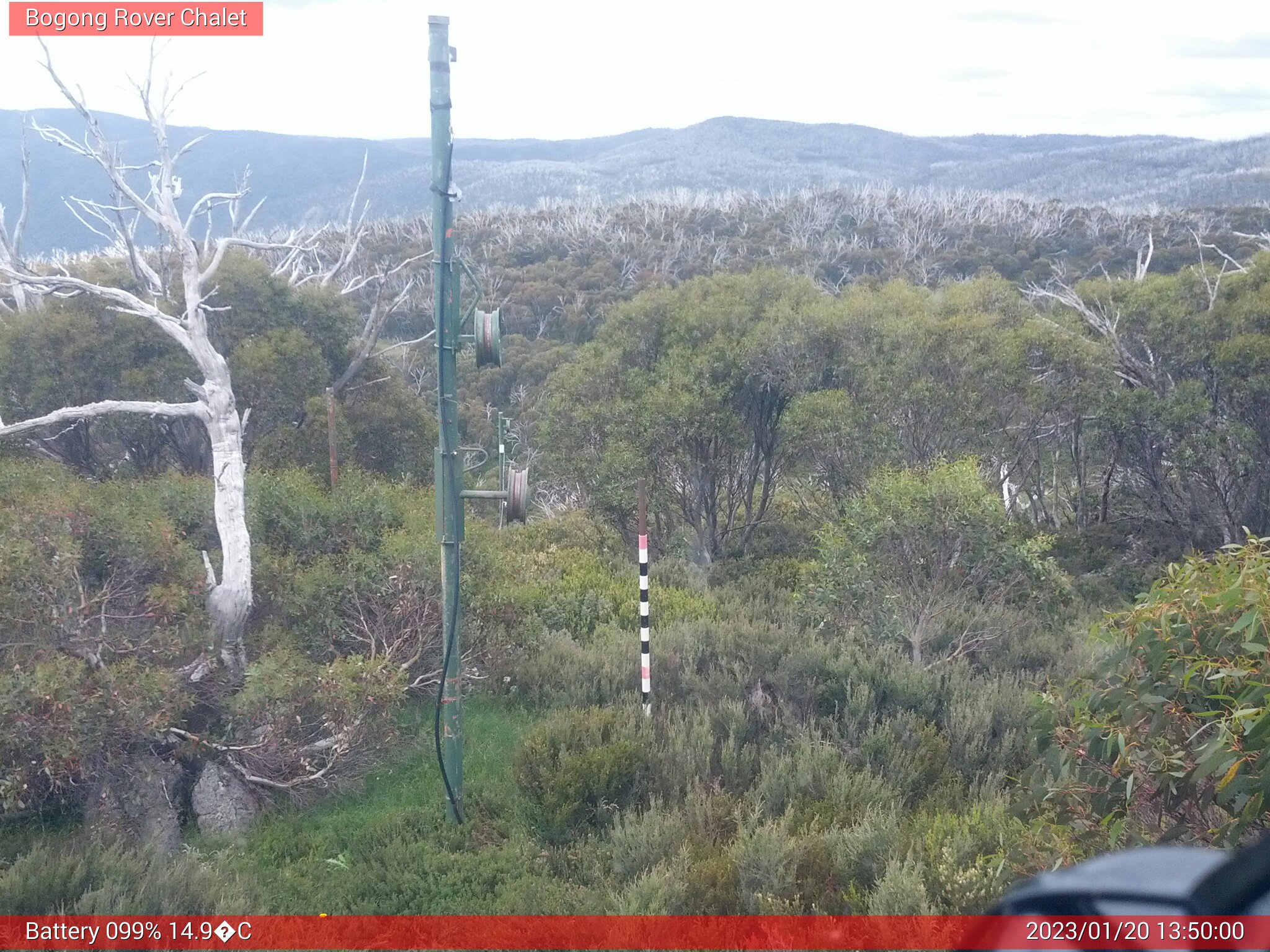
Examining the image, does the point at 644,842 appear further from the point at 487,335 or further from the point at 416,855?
the point at 487,335

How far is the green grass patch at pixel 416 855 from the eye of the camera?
5.40 meters

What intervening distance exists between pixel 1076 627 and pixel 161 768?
8.31 m

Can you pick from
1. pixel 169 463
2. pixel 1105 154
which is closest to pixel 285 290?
pixel 169 463

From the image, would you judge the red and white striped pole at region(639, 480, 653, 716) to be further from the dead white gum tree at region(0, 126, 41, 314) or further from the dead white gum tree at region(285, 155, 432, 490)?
the dead white gum tree at region(0, 126, 41, 314)

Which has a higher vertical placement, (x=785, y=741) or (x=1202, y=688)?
(x=1202, y=688)

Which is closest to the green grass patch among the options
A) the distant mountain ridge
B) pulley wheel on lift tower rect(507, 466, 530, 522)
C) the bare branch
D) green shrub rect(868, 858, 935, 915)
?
green shrub rect(868, 858, 935, 915)

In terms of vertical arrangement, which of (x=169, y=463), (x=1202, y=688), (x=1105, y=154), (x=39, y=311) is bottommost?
(x=169, y=463)

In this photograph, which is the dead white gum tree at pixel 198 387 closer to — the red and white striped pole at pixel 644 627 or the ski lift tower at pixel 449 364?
the ski lift tower at pixel 449 364

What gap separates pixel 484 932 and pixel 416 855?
0.98 metres

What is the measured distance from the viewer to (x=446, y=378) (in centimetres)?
587

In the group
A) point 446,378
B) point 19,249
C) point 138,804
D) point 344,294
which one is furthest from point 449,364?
point 19,249

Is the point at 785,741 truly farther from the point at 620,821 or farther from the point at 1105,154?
the point at 1105,154

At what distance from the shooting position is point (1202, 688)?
3439 mm

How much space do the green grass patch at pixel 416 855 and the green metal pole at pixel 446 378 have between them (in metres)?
0.44
